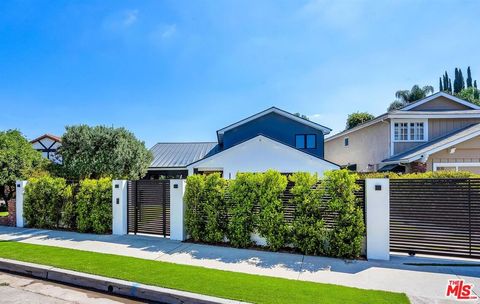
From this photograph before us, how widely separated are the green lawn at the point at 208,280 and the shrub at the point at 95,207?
2.39 metres

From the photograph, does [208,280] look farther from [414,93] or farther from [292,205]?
[414,93]

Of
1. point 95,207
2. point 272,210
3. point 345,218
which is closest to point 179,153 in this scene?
point 95,207

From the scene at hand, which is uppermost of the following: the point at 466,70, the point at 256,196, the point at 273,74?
the point at 466,70

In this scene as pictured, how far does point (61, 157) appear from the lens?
48.1 ft

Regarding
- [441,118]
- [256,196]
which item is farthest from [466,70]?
[256,196]

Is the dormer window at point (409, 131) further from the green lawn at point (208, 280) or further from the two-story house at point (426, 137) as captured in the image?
the green lawn at point (208, 280)

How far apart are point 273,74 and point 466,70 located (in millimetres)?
56386

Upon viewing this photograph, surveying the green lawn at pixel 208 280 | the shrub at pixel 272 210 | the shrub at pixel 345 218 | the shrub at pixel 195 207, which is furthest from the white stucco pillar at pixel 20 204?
the shrub at pixel 345 218

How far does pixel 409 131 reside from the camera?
17.6 m

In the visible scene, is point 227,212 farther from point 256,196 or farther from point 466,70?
point 466,70

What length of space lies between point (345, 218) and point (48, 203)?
10.3 metres

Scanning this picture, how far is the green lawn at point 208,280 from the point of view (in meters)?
4.32

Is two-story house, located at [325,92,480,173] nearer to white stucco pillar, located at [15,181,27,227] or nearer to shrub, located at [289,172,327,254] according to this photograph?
shrub, located at [289,172,327,254]

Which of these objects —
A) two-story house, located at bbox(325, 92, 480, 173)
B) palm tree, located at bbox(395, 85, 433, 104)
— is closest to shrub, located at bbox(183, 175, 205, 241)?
two-story house, located at bbox(325, 92, 480, 173)
